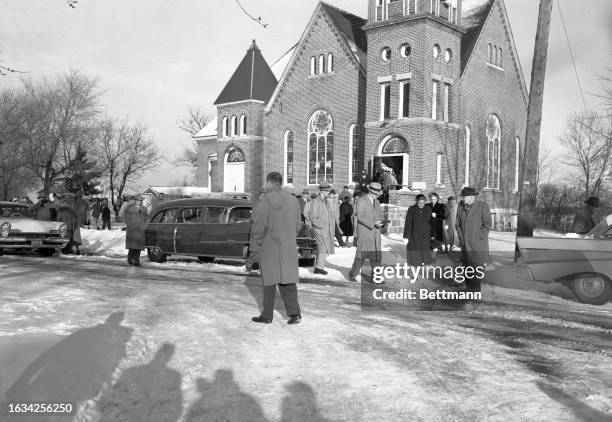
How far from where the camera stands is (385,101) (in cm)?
3036

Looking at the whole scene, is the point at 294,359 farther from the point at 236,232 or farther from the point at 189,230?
the point at 189,230

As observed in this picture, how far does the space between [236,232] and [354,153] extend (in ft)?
65.9

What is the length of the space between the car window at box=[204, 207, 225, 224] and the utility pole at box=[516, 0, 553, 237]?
6.84 metres

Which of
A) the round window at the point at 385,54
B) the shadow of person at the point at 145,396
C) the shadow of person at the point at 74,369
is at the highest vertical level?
the round window at the point at 385,54

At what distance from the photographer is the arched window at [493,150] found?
3525 cm

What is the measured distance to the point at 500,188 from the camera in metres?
36.0

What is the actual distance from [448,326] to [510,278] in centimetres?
603

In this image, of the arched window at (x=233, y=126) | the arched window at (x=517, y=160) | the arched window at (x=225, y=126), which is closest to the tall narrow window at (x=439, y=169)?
Answer: the arched window at (x=517, y=160)

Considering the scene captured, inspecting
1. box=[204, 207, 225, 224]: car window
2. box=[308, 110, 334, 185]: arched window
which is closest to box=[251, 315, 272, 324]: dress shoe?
box=[204, 207, 225, 224]: car window

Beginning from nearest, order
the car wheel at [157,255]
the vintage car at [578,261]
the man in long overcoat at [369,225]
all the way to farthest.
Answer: the vintage car at [578,261] < the man in long overcoat at [369,225] < the car wheel at [157,255]

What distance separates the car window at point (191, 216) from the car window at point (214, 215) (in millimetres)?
183

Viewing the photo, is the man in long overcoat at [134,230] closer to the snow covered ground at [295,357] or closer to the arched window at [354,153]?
the snow covered ground at [295,357]

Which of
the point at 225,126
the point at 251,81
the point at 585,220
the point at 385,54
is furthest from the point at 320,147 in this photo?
the point at 585,220

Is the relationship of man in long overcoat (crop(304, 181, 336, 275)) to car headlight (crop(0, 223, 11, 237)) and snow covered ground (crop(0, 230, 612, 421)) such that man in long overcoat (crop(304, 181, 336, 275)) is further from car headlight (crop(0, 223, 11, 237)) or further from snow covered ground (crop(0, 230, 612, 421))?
car headlight (crop(0, 223, 11, 237))
